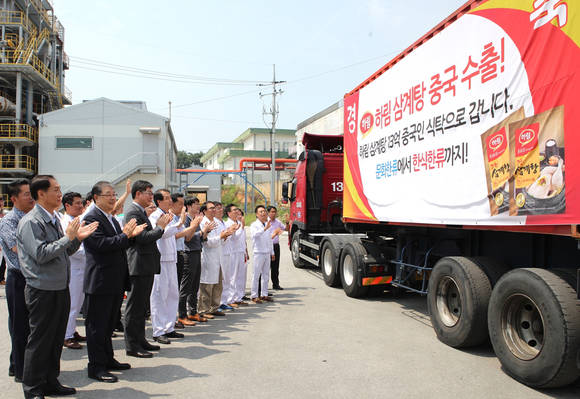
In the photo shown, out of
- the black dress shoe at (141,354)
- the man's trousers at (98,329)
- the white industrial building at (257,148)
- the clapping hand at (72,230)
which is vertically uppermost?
the white industrial building at (257,148)

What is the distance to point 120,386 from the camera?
3988mm

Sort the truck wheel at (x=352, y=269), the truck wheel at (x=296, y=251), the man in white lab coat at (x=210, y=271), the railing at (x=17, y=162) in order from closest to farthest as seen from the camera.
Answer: the man in white lab coat at (x=210, y=271) < the truck wheel at (x=352, y=269) < the truck wheel at (x=296, y=251) < the railing at (x=17, y=162)

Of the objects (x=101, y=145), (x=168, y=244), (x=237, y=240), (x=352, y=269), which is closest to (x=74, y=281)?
(x=168, y=244)

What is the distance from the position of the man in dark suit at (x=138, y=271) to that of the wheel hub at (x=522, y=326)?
3.65 m

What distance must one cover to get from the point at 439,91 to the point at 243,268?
4402mm

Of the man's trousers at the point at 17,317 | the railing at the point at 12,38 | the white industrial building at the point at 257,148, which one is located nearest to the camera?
the man's trousers at the point at 17,317

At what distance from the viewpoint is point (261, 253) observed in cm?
796

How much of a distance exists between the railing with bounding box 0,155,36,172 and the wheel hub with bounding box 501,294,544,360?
27754 millimetres

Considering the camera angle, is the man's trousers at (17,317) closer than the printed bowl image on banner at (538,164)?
No

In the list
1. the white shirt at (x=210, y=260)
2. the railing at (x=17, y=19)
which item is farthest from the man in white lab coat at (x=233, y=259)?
the railing at (x=17, y=19)

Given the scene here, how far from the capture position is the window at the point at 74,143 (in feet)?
89.6

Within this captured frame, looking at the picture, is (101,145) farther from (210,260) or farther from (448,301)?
(448,301)

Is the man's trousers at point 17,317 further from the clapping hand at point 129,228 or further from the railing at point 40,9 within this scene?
the railing at point 40,9

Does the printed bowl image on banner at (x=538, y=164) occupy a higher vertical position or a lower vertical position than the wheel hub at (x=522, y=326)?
higher
